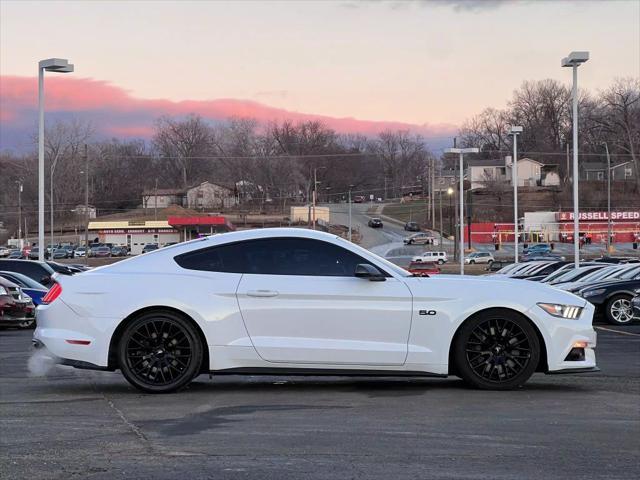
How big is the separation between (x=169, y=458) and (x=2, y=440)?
135cm

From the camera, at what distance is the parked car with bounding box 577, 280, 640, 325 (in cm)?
1831

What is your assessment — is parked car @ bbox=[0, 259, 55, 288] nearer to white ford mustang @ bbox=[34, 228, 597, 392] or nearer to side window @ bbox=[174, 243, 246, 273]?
white ford mustang @ bbox=[34, 228, 597, 392]

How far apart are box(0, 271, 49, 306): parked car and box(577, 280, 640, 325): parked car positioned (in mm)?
12675

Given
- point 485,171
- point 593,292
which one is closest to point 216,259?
point 593,292

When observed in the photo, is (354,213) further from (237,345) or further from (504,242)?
(237,345)

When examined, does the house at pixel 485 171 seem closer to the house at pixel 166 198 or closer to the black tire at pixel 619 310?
the house at pixel 166 198

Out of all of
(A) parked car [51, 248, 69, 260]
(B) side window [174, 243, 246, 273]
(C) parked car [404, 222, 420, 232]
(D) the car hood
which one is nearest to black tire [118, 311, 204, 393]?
(B) side window [174, 243, 246, 273]

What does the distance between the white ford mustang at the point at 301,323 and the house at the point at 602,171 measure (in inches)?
5000

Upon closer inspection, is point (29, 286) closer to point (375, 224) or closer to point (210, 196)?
point (375, 224)

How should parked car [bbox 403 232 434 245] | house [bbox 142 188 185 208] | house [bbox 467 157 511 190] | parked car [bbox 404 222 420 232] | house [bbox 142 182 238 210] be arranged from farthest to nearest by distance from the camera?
1. house [bbox 467 157 511 190]
2. house [bbox 142 188 185 208]
3. house [bbox 142 182 238 210]
4. parked car [bbox 404 222 420 232]
5. parked car [bbox 403 232 434 245]

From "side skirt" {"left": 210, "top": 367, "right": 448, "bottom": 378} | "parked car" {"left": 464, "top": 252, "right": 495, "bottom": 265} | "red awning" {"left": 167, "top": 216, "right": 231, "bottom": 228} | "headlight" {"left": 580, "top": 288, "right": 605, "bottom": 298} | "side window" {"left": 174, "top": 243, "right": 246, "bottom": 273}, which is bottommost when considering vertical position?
"parked car" {"left": 464, "top": 252, "right": 495, "bottom": 265}

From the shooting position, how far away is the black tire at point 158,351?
753cm

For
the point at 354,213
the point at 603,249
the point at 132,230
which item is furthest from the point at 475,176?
the point at 132,230

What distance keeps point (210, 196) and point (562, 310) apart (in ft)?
366
